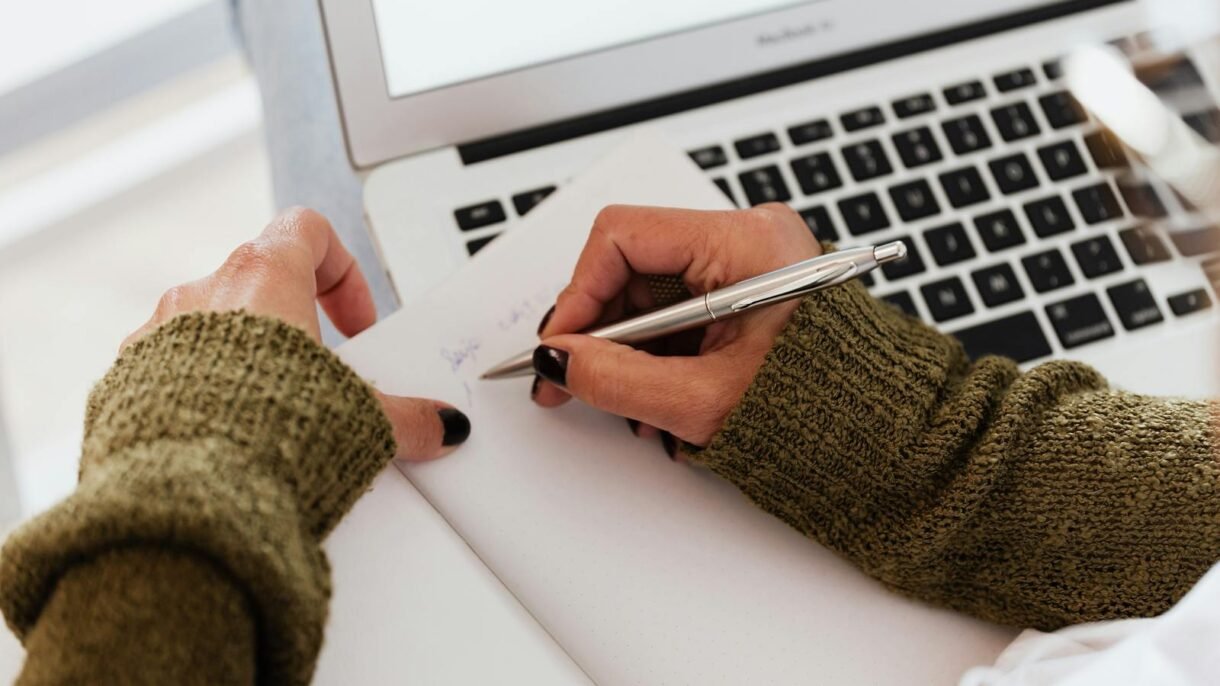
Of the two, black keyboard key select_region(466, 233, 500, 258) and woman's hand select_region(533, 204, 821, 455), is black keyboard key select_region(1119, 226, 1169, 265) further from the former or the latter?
black keyboard key select_region(466, 233, 500, 258)

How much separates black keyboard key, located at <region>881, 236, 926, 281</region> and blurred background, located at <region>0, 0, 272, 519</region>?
19.3 inches

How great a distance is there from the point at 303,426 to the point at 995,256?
37 centimetres

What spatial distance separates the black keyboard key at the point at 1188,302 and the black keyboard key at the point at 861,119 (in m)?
0.18

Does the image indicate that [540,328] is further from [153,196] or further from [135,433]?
[153,196]

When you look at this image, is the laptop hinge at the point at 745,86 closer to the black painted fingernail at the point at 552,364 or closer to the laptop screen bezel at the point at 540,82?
the laptop screen bezel at the point at 540,82

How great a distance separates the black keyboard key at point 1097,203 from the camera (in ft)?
1.73

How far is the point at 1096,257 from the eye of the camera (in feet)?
1.69

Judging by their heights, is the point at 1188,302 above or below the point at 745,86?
below

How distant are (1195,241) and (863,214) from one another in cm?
19

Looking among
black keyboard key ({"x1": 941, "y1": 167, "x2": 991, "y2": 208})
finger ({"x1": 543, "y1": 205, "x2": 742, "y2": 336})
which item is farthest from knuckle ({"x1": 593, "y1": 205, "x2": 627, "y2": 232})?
black keyboard key ({"x1": 941, "y1": 167, "x2": 991, "y2": 208})

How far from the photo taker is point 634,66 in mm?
519

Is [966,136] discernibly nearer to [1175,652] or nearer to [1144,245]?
[1144,245]

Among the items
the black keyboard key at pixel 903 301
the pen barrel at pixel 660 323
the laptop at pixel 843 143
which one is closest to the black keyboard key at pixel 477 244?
the laptop at pixel 843 143

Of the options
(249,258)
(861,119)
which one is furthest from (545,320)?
(861,119)
